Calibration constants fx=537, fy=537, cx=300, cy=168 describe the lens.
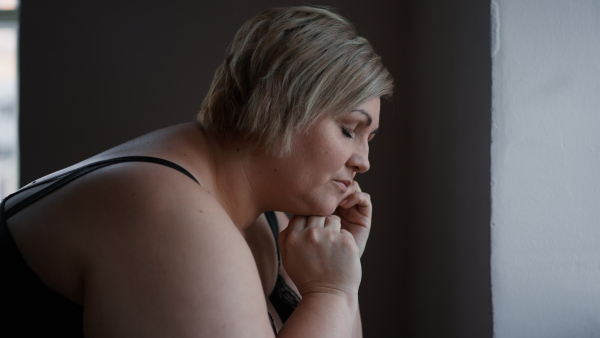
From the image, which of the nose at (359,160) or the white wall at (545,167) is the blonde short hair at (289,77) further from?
the white wall at (545,167)

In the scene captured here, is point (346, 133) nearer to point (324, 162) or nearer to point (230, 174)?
point (324, 162)

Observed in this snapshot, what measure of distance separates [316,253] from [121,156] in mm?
402

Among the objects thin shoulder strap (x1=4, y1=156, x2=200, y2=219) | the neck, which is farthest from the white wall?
thin shoulder strap (x1=4, y1=156, x2=200, y2=219)

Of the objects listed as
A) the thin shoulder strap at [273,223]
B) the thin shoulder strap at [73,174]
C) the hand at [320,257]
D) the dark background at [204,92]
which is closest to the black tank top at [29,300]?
the thin shoulder strap at [73,174]

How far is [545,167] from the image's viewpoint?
1038 millimetres

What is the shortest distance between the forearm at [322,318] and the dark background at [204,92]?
527 mm

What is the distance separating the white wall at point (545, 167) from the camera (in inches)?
40.6

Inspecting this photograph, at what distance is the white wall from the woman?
0.25 m

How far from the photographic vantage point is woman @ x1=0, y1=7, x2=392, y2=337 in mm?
667

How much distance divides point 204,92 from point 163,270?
1316 mm

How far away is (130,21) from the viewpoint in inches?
74.8

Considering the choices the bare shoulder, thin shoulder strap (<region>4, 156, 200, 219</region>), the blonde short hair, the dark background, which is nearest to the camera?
the bare shoulder

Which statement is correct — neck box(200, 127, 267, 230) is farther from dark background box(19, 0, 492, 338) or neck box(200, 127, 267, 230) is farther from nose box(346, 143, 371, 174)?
dark background box(19, 0, 492, 338)

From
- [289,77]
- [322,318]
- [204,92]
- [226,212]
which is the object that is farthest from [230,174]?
[204,92]
